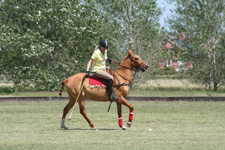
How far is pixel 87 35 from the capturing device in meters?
34.6

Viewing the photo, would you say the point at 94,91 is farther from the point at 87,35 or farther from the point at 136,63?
the point at 87,35

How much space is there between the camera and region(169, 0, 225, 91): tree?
37.1 meters

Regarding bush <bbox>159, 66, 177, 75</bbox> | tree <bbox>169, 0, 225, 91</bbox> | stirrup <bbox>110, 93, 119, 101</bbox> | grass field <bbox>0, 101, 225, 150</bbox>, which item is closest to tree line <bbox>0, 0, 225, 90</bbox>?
tree <bbox>169, 0, 225, 91</bbox>

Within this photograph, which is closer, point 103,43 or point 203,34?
point 103,43

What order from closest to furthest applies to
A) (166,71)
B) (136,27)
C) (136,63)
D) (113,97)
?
(113,97)
(136,63)
(166,71)
(136,27)

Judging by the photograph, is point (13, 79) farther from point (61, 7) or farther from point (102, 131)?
point (102, 131)

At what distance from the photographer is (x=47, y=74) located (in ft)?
107

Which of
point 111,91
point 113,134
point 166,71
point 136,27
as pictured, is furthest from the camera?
point 136,27

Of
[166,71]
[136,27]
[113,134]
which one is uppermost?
[136,27]

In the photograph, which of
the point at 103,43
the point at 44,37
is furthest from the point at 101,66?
the point at 44,37

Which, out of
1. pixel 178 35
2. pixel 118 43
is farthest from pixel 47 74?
pixel 178 35

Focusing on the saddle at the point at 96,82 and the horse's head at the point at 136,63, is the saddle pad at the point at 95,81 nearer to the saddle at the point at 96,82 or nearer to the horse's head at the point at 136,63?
the saddle at the point at 96,82

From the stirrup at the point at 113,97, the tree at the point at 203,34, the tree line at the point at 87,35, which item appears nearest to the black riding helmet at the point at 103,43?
the stirrup at the point at 113,97

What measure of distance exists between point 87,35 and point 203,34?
9.28 metres
